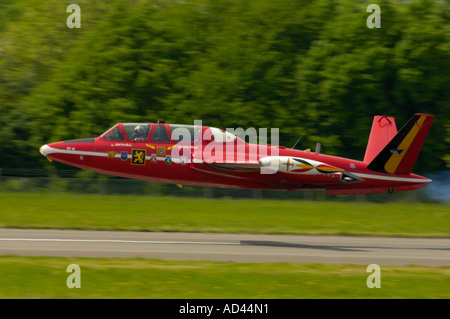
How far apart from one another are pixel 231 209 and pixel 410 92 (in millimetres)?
15303

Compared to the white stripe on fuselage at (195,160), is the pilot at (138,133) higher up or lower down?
higher up

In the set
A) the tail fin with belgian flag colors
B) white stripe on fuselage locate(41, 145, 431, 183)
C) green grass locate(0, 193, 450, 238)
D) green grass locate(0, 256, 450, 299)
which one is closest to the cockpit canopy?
white stripe on fuselage locate(41, 145, 431, 183)

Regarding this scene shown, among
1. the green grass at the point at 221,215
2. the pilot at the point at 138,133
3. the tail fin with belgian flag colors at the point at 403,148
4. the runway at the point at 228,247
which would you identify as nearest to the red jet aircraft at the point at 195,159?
the pilot at the point at 138,133

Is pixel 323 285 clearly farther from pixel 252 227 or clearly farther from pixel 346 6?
pixel 346 6

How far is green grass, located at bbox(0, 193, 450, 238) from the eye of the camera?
26172mm

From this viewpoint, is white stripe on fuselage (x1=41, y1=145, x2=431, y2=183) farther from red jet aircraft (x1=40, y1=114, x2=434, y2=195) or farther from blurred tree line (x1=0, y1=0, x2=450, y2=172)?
blurred tree line (x1=0, y1=0, x2=450, y2=172)

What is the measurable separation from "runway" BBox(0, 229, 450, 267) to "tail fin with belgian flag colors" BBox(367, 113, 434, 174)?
279 centimetres

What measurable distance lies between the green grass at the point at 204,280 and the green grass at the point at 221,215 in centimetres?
823

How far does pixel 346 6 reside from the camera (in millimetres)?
41938

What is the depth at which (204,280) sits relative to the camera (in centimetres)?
1498

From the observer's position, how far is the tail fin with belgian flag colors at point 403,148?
21.2 m

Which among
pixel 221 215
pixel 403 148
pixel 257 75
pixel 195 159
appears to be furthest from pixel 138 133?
pixel 257 75

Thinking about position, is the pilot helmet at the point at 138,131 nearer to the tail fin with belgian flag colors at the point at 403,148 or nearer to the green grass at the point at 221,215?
the green grass at the point at 221,215
